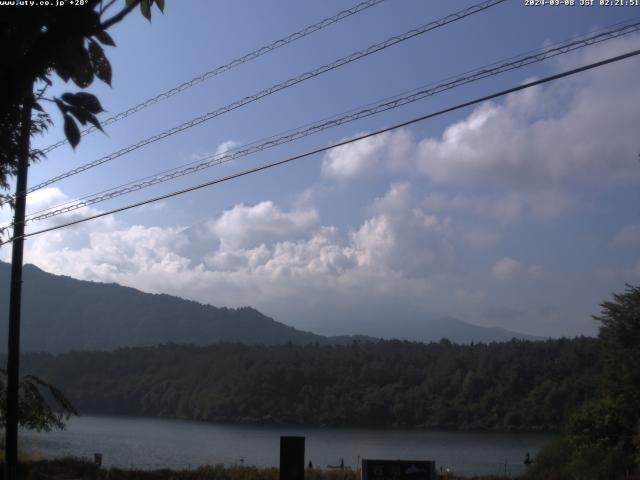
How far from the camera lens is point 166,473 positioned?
2095cm

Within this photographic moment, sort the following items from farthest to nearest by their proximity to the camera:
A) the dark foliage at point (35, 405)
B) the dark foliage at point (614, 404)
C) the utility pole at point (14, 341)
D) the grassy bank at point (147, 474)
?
the dark foliage at point (614, 404), the dark foliage at point (35, 405), the grassy bank at point (147, 474), the utility pole at point (14, 341)

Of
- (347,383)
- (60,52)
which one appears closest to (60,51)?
(60,52)

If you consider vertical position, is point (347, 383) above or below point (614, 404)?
below

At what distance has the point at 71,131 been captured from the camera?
15.7 ft

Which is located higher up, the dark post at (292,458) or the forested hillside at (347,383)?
the dark post at (292,458)

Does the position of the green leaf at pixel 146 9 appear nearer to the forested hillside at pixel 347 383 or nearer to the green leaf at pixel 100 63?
the green leaf at pixel 100 63

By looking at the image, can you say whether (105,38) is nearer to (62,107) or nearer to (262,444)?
(62,107)

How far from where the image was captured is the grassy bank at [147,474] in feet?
66.2

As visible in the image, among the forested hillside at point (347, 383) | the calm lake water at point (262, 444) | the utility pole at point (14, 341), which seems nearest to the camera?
the utility pole at point (14, 341)

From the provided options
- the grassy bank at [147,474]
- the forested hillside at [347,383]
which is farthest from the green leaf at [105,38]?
the forested hillside at [347,383]

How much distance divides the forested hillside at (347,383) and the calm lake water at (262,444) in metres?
5.23

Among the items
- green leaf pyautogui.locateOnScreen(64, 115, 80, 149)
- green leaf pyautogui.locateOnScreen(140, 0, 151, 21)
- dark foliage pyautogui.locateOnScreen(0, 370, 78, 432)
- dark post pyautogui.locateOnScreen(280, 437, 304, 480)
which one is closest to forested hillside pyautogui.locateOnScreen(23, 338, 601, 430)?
dark foliage pyautogui.locateOnScreen(0, 370, 78, 432)

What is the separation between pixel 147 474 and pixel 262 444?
52.0m

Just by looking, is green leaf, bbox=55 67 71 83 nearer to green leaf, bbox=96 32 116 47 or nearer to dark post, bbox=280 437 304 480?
green leaf, bbox=96 32 116 47
